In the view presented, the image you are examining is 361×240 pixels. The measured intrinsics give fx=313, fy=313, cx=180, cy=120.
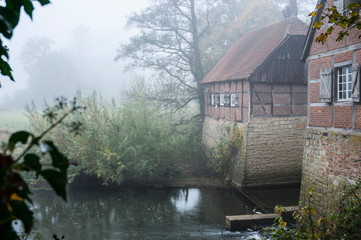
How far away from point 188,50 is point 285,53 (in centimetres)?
990

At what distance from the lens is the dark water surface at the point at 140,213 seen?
31.0 feet

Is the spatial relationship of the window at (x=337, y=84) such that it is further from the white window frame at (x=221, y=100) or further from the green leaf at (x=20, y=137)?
the green leaf at (x=20, y=137)

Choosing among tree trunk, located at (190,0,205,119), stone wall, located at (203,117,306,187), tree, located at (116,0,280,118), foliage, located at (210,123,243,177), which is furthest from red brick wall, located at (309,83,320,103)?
tree trunk, located at (190,0,205,119)

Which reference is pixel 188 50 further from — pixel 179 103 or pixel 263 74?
pixel 263 74

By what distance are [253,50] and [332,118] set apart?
25.9ft

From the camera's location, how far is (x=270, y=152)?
13.3 meters

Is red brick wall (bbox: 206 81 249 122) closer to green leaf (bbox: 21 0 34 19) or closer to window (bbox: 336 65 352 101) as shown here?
window (bbox: 336 65 352 101)

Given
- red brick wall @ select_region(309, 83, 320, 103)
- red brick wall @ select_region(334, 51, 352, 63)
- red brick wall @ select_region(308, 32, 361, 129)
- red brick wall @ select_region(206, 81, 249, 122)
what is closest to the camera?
red brick wall @ select_region(308, 32, 361, 129)

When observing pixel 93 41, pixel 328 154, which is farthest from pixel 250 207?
pixel 93 41

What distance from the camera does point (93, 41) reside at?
69.1 metres

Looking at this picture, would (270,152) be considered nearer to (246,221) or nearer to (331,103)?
(246,221)

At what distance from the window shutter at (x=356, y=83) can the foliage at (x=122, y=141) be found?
343 inches

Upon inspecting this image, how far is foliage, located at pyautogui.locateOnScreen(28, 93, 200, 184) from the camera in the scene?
13594mm

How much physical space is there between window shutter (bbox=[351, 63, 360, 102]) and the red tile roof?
5.49 metres
